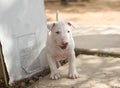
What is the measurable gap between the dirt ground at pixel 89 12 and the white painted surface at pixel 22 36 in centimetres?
334

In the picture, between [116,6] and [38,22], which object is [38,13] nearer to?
[38,22]

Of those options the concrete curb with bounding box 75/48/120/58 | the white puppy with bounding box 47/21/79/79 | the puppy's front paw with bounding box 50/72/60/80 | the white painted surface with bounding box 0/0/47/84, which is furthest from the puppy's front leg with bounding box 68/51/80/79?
the concrete curb with bounding box 75/48/120/58

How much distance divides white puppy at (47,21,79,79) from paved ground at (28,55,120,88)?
11 centimetres

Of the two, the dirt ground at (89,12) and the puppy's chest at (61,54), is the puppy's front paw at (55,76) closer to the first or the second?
the puppy's chest at (61,54)

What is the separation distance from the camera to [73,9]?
989 cm

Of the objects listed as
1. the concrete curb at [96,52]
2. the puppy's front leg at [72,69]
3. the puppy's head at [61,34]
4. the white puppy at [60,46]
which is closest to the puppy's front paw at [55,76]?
the white puppy at [60,46]

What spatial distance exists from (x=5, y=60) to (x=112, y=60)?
163cm

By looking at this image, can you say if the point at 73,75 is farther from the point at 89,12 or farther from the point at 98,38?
the point at 89,12

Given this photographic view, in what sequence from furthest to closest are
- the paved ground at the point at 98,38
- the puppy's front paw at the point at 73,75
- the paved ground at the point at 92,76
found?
the paved ground at the point at 98,38 → the puppy's front paw at the point at 73,75 → the paved ground at the point at 92,76

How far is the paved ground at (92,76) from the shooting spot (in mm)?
3922

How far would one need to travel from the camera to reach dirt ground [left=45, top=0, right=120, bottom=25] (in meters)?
7.98

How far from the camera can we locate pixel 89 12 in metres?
9.21

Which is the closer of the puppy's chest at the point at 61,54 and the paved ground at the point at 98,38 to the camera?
the puppy's chest at the point at 61,54

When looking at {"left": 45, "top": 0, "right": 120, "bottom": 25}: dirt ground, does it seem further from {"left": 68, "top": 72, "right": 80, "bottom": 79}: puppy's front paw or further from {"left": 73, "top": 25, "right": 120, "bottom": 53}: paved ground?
{"left": 68, "top": 72, "right": 80, "bottom": 79}: puppy's front paw
